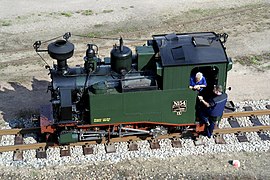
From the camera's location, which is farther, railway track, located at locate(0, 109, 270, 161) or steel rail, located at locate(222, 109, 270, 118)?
steel rail, located at locate(222, 109, 270, 118)

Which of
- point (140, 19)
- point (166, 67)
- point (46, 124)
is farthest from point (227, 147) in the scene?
point (140, 19)

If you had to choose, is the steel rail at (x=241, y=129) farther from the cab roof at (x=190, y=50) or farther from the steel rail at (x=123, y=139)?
the cab roof at (x=190, y=50)

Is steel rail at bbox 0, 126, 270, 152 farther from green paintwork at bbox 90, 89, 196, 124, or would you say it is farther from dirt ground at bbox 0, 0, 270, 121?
dirt ground at bbox 0, 0, 270, 121

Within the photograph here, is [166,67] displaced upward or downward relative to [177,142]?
upward

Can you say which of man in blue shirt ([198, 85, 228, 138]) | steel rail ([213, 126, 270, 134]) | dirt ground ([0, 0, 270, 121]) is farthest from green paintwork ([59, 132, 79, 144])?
steel rail ([213, 126, 270, 134])

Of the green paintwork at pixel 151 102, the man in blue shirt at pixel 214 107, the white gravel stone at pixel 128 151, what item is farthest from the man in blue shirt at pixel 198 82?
the white gravel stone at pixel 128 151

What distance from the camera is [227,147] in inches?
536

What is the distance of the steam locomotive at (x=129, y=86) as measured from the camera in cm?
1237

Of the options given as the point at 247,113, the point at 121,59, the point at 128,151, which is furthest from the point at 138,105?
the point at 247,113

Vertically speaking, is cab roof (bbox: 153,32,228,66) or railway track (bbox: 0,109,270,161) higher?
cab roof (bbox: 153,32,228,66)

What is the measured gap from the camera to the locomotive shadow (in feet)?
48.9

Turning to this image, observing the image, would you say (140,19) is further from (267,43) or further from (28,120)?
(28,120)

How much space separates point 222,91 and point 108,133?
3.37 metres

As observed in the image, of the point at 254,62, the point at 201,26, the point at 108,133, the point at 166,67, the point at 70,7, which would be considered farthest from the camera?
the point at 70,7
